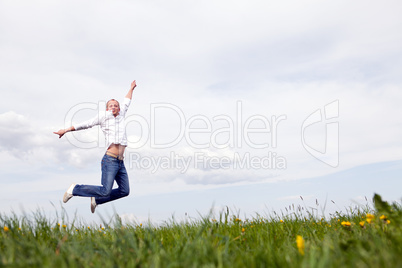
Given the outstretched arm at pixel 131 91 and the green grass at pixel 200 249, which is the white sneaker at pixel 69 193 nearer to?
the outstretched arm at pixel 131 91

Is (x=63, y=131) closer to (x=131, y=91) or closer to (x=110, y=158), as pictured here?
(x=110, y=158)

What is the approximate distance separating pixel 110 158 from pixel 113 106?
49.6 inches

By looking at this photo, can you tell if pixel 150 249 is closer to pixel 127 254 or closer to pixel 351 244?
pixel 127 254

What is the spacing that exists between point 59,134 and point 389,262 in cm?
745

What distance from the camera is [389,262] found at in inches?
100

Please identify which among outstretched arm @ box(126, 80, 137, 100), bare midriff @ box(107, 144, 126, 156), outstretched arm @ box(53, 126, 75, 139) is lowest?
bare midriff @ box(107, 144, 126, 156)

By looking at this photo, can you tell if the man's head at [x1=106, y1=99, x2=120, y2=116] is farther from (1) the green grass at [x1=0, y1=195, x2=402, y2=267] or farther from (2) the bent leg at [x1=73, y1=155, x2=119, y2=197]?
(1) the green grass at [x1=0, y1=195, x2=402, y2=267]

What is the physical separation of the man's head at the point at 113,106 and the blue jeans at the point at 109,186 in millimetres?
1092

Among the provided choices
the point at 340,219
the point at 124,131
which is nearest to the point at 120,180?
the point at 124,131

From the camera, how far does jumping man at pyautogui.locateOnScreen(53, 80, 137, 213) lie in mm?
8312

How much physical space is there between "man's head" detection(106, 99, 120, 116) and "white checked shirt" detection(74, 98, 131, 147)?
8 cm

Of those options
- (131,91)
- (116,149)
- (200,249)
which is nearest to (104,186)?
(116,149)

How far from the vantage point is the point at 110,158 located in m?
8.26

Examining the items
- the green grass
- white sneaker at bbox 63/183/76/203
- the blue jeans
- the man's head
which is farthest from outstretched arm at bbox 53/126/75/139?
the green grass
